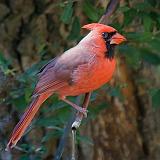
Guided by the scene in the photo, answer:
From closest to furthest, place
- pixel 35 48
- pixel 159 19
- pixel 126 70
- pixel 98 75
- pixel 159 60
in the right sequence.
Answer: pixel 98 75
pixel 159 19
pixel 159 60
pixel 35 48
pixel 126 70

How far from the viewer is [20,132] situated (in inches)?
80.7

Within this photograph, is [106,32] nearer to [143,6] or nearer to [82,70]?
[82,70]

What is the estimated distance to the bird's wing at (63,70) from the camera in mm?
2082

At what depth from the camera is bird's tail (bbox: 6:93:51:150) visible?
2.04 m

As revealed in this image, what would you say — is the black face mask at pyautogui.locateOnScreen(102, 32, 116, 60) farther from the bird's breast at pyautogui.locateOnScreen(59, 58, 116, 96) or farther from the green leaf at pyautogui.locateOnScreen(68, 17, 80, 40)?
the green leaf at pyautogui.locateOnScreen(68, 17, 80, 40)

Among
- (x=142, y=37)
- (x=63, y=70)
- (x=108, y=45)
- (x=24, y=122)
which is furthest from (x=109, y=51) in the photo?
(x=142, y=37)

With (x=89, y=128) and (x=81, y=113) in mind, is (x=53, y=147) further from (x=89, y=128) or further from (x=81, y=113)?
(x=81, y=113)

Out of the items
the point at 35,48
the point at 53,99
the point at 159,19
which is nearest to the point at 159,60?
the point at 159,19

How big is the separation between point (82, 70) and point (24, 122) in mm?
257

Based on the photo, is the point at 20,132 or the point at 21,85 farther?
the point at 21,85

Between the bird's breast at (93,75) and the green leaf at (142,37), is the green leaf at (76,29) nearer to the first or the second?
the green leaf at (142,37)

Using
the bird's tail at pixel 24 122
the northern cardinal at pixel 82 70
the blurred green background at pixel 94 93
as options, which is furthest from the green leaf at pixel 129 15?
the bird's tail at pixel 24 122

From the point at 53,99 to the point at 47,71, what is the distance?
0.62 m

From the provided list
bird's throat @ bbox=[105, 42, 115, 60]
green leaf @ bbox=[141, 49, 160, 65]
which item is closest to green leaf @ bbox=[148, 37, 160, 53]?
green leaf @ bbox=[141, 49, 160, 65]
